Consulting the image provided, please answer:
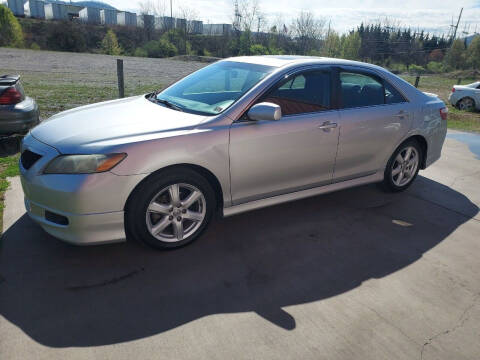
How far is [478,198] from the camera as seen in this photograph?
5.05 m

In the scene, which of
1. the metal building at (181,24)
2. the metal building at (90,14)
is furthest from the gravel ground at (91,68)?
the metal building at (90,14)

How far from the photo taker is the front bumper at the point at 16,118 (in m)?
5.55

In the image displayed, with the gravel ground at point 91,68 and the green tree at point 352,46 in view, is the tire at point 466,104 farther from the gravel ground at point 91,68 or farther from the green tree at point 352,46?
the green tree at point 352,46

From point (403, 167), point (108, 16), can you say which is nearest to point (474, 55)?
point (403, 167)

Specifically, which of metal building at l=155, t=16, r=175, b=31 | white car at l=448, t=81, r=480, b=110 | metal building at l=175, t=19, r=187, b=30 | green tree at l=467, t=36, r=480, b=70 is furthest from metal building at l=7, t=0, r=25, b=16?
white car at l=448, t=81, r=480, b=110

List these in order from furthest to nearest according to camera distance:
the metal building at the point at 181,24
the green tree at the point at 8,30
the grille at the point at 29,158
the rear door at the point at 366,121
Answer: the metal building at the point at 181,24 → the green tree at the point at 8,30 → the rear door at the point at 366,121 → the grille at the point at 29,158

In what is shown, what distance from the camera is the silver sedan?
2.95 metres

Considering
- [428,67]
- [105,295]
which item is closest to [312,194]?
[105,295]

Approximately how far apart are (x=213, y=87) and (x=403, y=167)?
8.71ft

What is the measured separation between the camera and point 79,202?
2.86 m

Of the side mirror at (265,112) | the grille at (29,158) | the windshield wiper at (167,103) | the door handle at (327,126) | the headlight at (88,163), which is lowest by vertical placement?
the grille at (29,158)

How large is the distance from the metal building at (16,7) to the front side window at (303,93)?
103m

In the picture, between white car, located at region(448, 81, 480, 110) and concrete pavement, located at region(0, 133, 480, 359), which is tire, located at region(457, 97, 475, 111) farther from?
concrete pavement, located at region(0, 133, 480, 359)

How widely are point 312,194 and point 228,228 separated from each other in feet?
3.18
